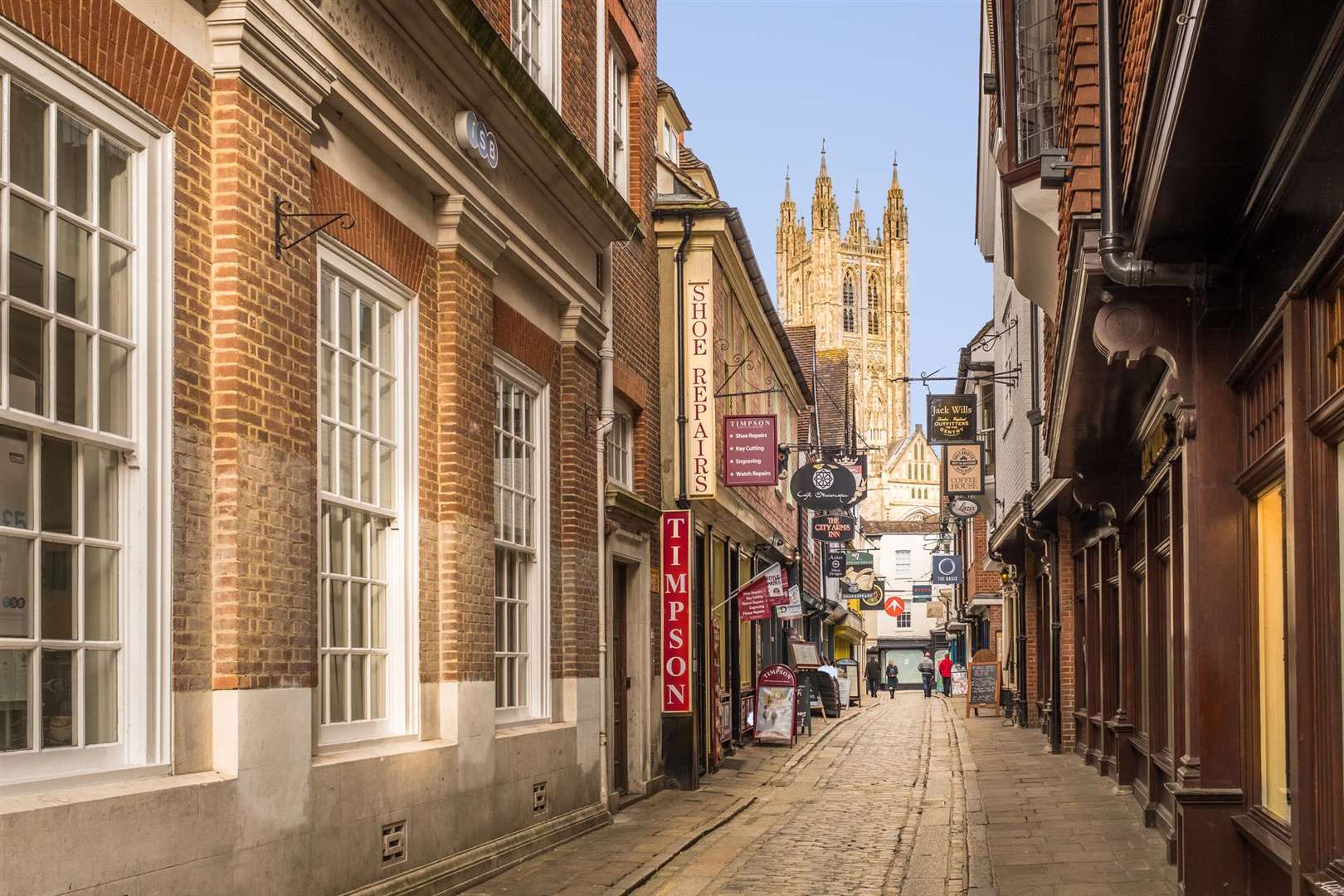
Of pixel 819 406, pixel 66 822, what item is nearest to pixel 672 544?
pixel 66 822

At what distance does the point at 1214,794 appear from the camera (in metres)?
8.66

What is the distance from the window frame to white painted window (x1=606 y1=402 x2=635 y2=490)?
272 cm

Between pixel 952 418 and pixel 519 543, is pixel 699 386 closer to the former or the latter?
pixel 519 543

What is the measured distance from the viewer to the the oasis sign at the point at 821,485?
3105cm

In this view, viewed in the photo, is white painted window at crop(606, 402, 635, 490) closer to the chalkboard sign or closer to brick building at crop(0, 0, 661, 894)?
brick building at crop(0, 0, 661, 894)

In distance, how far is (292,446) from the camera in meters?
8.28

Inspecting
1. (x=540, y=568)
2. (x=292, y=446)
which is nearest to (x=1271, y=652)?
(x=292, y=446)

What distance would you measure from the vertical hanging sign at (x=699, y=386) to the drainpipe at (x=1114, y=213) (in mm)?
10833

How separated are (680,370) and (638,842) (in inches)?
270

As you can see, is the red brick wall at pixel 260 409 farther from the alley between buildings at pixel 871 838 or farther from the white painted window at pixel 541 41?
the white painted window at pixel 541 41

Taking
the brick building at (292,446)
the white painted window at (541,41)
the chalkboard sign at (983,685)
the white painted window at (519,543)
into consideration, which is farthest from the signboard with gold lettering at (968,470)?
the white painted window at (519,543)

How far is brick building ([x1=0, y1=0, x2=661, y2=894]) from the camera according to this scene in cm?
640

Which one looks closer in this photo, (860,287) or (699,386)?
(699,386)

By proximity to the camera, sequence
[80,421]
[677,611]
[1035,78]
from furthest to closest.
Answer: [677,611]
[1035,78]
[80,421]
